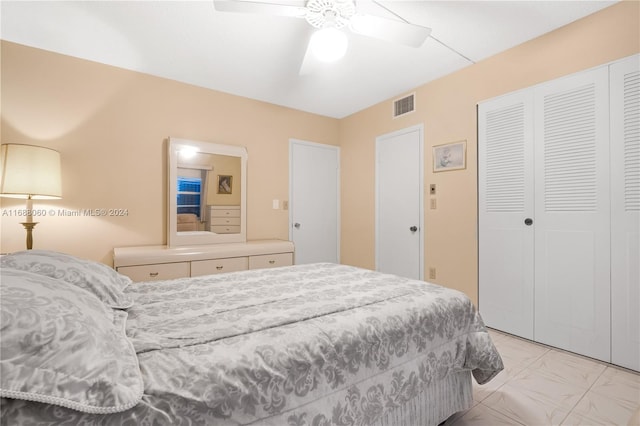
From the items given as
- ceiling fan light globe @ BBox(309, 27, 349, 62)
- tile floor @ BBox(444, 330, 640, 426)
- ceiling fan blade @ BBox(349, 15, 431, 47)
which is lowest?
tile floor @ BBox(444, 330, 640, 426)

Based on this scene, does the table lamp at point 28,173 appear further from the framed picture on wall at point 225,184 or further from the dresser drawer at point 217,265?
the framed picture on wall at point 225,184

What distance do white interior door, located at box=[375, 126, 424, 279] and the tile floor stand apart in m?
1.43

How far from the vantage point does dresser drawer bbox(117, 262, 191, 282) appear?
2.60 metres

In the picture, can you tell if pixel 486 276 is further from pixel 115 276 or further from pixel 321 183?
pixel 115 276

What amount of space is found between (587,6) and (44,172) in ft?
13.7

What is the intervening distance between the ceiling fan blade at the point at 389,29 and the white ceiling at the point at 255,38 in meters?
0.35

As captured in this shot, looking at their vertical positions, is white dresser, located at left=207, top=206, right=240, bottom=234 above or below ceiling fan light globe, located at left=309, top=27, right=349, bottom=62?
below

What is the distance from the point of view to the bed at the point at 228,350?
689 mm

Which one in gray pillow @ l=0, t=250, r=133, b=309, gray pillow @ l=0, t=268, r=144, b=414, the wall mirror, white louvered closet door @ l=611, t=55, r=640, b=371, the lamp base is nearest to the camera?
gray pillow @ l=0, t=268, r=144, b=414

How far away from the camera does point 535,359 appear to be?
2219 millimetres

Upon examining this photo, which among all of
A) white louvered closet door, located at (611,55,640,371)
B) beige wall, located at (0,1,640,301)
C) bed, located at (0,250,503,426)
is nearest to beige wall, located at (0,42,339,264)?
beige wall, located at (0,1,640,301)

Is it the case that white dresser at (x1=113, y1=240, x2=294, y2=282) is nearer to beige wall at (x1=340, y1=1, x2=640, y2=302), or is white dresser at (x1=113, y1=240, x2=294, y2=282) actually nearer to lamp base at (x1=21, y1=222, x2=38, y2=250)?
lamp base at (x1=21, y1=222, x2=38, y2=250)

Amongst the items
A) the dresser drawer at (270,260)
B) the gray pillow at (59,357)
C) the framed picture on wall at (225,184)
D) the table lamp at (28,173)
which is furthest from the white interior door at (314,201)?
the gray pillow at (59,357)

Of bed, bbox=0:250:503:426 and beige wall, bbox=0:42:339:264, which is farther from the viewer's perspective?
beige wall, bbox=0:42:339:264
